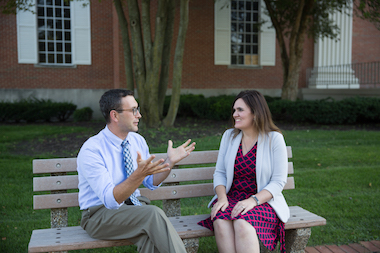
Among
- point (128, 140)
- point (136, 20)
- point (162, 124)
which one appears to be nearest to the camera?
point (128, 140)

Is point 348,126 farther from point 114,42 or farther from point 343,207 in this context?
point 114,42

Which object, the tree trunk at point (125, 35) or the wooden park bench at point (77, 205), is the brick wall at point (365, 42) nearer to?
the tree trunk at point (125, 35)

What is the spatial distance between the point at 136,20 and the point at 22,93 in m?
8.78

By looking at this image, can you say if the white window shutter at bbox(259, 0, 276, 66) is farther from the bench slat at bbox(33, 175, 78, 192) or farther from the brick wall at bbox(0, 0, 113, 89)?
the bench slat at bbox(33, 175, 78, 192)

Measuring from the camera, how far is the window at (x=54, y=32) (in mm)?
16016

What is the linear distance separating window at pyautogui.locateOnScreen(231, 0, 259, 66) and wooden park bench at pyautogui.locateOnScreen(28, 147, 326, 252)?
15.7 metres

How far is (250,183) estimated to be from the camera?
299 cm

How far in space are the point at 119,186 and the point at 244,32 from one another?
17209 millimetres

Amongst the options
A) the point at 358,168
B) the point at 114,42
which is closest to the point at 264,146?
the point at 358,168

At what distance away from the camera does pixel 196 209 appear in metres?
4.46

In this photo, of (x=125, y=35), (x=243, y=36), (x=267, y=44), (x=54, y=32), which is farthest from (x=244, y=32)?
(x=125, y=35)

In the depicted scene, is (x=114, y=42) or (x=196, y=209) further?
(x=114, y=42)

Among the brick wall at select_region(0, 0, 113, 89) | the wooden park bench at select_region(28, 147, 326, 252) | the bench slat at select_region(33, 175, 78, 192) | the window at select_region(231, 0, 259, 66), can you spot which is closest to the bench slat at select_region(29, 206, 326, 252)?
the wooden park bench at select_region(28, 147, 326, 252)

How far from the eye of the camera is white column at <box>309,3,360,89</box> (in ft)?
59.7
